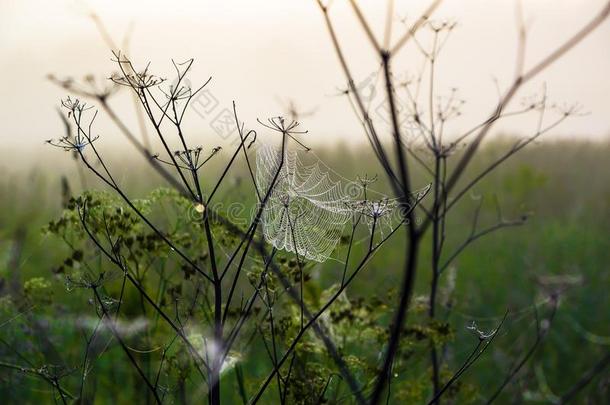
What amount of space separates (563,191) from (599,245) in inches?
56.1

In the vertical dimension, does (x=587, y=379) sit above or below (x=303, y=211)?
below

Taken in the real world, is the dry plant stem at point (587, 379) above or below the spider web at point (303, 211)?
below

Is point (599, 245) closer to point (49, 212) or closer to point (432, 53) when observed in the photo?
point (49, 212)

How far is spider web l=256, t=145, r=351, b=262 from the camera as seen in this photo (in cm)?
198

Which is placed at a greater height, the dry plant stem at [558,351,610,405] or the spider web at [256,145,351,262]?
the spider web at [256,145,351,262]

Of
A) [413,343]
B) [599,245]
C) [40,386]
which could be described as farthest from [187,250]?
[599,245]

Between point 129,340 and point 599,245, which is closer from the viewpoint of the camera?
point 129,340

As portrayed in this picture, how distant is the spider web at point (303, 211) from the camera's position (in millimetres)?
1984

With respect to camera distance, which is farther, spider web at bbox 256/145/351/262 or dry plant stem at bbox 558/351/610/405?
dry plant stem at bbox 558/351/610/405

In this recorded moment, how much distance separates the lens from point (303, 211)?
208 centimetres

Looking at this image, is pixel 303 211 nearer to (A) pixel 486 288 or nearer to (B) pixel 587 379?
(B) pixel 587 379

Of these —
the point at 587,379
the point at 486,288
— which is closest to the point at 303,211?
the point at 587,379

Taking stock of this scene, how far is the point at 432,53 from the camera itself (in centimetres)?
238

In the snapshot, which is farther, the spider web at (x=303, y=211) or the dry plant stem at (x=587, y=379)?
the dry plant stem at (x=587, y=379)
